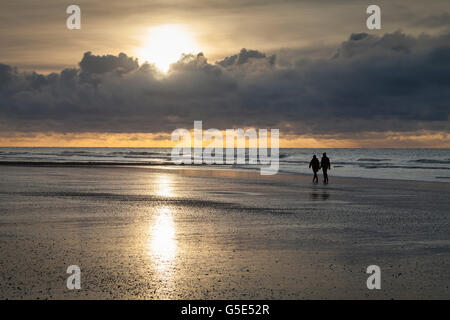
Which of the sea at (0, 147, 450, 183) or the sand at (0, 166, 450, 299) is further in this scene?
the sea at (0, 147, 450, 183)

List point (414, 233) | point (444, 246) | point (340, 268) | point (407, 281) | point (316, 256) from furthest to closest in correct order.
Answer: point (414, 233) < point (444, 246) < point (316, 256) < point (340, 268) < point (407, 281)

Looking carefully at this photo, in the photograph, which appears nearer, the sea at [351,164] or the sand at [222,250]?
the sand at [222,250]

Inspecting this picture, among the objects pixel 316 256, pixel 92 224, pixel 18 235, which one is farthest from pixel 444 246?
pixel 18 235

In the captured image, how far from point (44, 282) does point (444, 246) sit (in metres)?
8.56

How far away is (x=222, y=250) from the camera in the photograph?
1077 centimetres

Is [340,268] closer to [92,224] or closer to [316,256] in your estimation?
[316,256]

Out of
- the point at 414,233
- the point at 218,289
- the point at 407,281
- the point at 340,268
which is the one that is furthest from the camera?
the point at 414,233

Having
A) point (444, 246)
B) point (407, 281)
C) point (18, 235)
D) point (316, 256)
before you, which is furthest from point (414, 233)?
point (18, 235)

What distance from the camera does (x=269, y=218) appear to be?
16.0 m

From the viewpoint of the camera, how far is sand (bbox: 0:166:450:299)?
7941 mm

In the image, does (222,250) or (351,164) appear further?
(351,164)

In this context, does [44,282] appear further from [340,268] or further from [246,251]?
[340,268]

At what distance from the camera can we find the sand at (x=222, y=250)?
7941 millimetres
